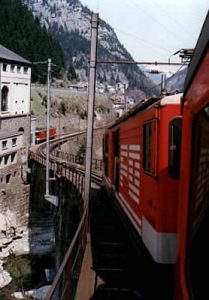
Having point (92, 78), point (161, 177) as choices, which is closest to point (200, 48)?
point (161, 177)

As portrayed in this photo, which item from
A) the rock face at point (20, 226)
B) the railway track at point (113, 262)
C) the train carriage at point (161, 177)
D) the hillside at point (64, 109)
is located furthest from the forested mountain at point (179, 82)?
the hillside at point (64, 109)

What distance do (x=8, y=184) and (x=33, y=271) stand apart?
15873mm

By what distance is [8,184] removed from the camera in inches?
1761

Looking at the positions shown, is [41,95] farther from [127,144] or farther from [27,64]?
[127,144]

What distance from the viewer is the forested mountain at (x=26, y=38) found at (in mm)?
93188

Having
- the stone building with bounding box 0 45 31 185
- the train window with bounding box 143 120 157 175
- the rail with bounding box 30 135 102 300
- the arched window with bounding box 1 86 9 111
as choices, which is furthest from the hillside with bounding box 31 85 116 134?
the train window with bounding box 143 120 157 175

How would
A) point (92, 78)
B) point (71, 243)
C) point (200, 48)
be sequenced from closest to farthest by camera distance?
point (200, 48) → point (71, 243) → point (92, 78)

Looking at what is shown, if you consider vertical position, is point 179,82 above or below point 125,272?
above

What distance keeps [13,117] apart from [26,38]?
53.0 m

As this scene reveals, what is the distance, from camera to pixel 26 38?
330ft

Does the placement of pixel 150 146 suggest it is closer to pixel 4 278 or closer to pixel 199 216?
pixel 199 216

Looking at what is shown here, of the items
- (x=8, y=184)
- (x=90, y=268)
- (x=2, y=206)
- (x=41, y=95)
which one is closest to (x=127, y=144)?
(x=90, y=268)

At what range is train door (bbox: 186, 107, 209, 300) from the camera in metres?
3.23

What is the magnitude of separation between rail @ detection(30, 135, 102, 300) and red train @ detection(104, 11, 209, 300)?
1.08m
